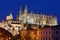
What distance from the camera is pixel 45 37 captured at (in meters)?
25.8

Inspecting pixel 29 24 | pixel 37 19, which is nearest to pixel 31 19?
pixel 37 19

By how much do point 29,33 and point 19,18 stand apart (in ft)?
33.5

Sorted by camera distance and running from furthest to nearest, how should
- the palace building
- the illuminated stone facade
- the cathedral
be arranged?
1. the illuminated stone facade
2. the cathedral
3. the palace building

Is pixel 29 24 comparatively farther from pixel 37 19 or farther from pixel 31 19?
pixel 37 19

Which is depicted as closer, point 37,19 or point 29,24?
point 29,24

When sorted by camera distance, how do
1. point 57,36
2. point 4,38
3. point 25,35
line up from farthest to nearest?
1. point 25,35
2. point 57,36
3. point 4,38

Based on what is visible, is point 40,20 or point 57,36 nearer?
point 57,36

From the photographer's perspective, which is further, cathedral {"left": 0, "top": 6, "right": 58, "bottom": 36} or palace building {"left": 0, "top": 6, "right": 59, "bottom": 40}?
cathedral {"left": 0, "top": 6, "right": 58, "bottom": 36}

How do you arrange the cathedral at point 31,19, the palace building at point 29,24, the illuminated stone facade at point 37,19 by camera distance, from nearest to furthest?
the palace building at point 29,24, the cathedral at point 31,19, the illuminated stone facade at point 37,19

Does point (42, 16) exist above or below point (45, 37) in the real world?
above

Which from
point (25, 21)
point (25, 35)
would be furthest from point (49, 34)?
point (25, 21)

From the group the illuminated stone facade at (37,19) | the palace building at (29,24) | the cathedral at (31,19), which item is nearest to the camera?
the palace building at (29,24)

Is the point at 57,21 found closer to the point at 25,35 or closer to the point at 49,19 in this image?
the point at 49,19

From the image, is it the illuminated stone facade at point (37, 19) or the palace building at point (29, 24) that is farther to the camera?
the illuminated stone facade at point (37, 19)
